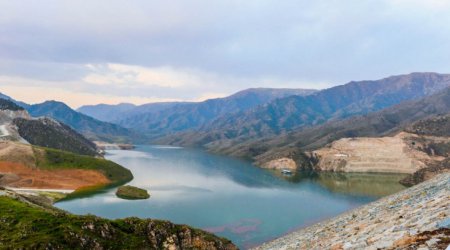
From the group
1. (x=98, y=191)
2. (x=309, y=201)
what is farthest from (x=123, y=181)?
(x=309, y=201)

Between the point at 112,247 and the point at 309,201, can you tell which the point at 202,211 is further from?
the point at 112,247

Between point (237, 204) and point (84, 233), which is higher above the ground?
point (84, 233)

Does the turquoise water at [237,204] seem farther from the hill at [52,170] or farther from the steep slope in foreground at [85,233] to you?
the steep slope in foreground at [85,233]

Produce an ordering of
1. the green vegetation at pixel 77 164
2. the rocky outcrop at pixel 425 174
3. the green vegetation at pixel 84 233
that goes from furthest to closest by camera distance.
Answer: the rocky outcrop at pixel 425 174, the green vegetation at pixel 77 164, the green vegetation at pixel 84 233

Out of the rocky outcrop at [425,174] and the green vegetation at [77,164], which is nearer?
the green vegetation at [77,164]

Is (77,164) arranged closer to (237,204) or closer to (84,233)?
(237,204)

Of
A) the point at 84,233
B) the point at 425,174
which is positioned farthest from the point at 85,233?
the point at 425,174

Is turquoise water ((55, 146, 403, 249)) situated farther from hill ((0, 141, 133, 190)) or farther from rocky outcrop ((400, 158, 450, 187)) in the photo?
hill ((0, 141, 133, 190))

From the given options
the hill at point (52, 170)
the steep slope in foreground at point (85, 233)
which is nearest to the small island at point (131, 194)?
the hill at point (52, 170)
